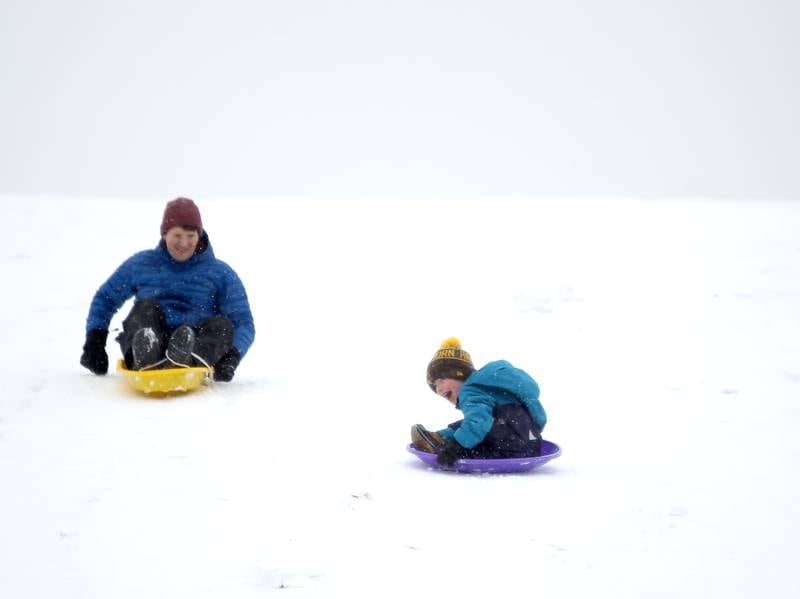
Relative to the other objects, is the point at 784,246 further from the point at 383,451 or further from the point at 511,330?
the point at 383,451

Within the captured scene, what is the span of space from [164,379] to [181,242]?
3.48ft

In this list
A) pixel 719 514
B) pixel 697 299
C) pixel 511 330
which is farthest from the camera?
pixel 697 299

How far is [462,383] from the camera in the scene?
4.97 meters

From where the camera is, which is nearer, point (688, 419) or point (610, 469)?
point (610, 469)

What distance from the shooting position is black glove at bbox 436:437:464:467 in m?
4.54

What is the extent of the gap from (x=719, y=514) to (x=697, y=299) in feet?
21.1

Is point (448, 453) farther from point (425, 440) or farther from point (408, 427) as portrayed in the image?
point (408, 427)

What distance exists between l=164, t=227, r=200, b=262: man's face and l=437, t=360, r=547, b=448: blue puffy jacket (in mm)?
2312

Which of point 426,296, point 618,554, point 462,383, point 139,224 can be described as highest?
point 139,224

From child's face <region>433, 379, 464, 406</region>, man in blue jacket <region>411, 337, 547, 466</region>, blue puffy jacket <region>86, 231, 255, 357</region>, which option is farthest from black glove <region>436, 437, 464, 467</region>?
blue puffy jacket <region>86, 231, 255, 357</region>

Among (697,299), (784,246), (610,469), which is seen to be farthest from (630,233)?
(610,469)

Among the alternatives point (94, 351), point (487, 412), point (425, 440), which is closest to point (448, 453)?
point (425, 440)

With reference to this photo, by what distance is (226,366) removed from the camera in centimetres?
581

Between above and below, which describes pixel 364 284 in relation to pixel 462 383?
above
